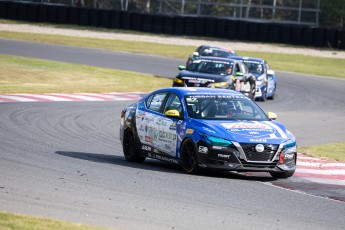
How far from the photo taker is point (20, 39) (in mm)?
50938

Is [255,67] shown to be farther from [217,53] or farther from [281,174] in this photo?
[281,174]

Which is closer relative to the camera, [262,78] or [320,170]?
[320,170]

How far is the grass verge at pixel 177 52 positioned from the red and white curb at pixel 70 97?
18814 millimetres

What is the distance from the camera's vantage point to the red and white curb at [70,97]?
81.3 feet

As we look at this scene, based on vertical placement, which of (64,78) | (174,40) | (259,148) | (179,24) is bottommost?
(174,40)

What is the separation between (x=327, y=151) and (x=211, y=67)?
11.1 metres

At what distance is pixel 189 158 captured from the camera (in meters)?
13.1

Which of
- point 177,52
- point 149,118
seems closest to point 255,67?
point 149,118

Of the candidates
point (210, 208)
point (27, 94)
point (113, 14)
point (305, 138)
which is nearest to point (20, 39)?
point (113, 14)

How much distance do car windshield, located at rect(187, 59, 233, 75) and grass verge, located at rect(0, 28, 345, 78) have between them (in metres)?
17.9

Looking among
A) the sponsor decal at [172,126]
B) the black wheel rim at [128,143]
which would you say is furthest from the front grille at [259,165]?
the black wheel rim at [128,143]

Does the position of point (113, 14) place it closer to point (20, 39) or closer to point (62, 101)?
point (20, 39)

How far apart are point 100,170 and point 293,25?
145 feet

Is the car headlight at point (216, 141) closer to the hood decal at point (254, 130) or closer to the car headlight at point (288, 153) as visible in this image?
the hood decal at point (254, 130)
